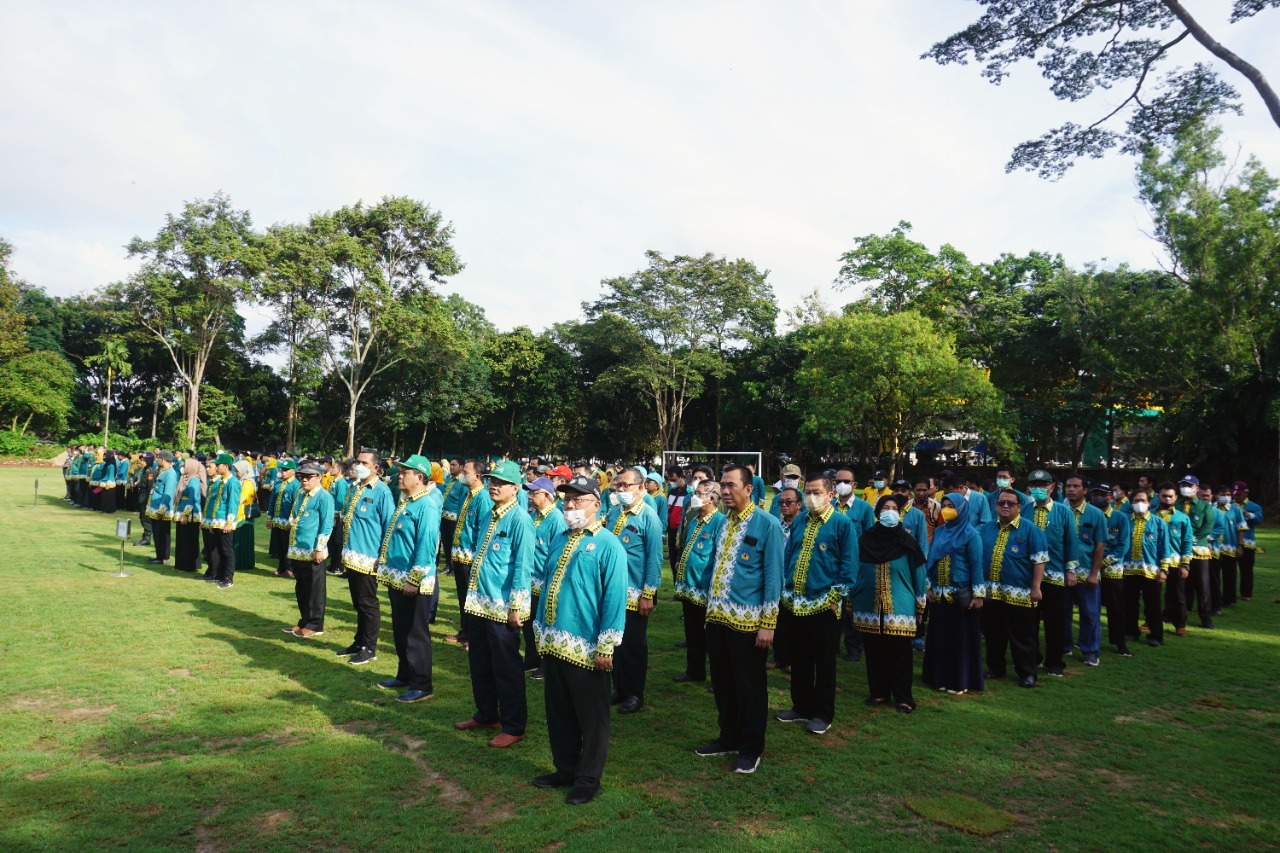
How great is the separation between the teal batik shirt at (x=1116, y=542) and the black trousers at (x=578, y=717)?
7.09m

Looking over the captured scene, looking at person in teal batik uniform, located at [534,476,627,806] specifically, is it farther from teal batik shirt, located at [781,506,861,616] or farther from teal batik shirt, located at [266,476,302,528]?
teal batik shirt, located at [266,476,302,528]

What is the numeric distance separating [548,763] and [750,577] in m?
1.94

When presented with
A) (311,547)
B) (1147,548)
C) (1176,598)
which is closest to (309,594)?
(311,547)

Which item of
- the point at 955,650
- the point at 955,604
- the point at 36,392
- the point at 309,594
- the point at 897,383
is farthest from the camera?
the point at 36,392

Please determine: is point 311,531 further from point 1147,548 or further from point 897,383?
point 897,383

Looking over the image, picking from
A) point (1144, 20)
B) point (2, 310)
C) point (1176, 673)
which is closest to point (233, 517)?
point (1176, 673)

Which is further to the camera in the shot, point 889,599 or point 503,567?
point 889,599

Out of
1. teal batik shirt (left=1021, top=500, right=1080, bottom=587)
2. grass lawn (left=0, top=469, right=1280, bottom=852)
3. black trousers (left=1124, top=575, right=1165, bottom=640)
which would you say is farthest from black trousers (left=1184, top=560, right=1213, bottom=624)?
teal batik shirt (left=1021, top=500, right=1080, bottom=587)

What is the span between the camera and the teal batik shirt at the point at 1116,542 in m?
9.18

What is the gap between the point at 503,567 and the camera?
5.70 m

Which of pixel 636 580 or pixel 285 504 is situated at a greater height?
pixel 285 504

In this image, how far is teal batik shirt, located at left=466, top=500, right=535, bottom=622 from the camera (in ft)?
18.1

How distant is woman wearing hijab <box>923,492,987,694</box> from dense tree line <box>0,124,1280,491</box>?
2354 cm

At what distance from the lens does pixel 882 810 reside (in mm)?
4754
